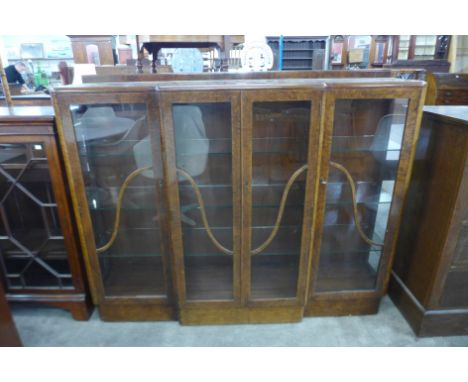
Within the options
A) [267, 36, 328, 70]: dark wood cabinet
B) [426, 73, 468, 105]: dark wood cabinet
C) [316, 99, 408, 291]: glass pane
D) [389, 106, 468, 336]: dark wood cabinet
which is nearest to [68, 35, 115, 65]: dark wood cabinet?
[267, 36, 328, 70]: dark wood cabinet

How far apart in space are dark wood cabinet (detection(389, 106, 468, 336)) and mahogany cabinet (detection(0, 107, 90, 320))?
1.36 m

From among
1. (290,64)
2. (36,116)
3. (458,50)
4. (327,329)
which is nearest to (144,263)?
(36,116)

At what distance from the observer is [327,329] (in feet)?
4.37

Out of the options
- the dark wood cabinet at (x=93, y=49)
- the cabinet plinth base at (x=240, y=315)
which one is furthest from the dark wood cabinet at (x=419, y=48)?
the cabinet plinth base at (x=240, y=315)

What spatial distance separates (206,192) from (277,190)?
27 cm

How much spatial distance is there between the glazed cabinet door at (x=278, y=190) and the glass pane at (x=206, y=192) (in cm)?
9

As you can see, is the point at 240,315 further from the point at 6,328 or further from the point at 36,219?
the point at 36,219

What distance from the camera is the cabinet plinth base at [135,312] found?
4.43ft

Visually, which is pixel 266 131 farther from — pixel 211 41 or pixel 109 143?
pixel 211 41

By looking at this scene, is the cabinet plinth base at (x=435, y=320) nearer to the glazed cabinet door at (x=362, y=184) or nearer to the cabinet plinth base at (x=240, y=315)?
the glazed cabinet door at (x=362, y=184)

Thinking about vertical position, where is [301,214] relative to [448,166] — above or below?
below

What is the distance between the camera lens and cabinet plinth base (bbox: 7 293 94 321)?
136 cm

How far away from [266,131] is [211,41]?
0.77 metres

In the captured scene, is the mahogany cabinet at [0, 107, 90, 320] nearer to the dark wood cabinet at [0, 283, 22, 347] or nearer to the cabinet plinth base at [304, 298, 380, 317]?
the dark wood cabinet at [0, 283, 22, 347]
